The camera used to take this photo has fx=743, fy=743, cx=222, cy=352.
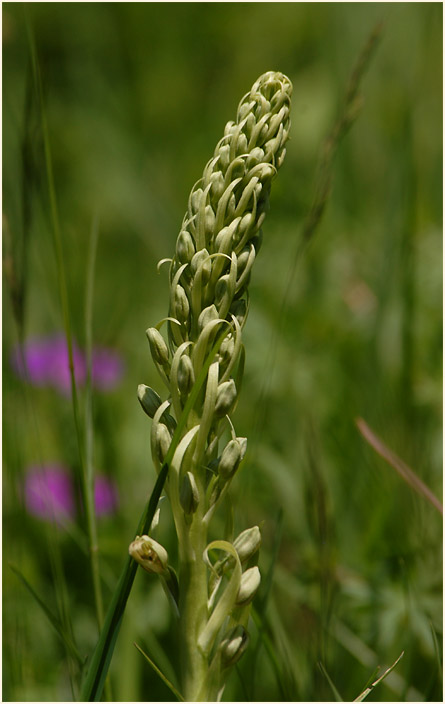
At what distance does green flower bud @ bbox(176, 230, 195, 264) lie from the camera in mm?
1134

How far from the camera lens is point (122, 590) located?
3.43 feet

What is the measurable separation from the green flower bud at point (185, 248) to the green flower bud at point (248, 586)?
1.59 ft

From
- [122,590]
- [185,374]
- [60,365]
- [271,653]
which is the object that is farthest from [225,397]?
[60,365]

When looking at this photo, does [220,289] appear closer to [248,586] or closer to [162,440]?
[162,440]

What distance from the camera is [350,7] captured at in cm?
459

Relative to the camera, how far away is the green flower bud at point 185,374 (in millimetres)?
1093

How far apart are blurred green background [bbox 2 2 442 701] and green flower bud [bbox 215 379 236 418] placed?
0.37 m

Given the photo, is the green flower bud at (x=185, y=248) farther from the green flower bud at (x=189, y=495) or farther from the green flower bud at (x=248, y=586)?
the green flower bud at (x=248, y=586)

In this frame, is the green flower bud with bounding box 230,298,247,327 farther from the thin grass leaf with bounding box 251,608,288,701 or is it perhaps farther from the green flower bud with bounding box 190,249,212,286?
the thin grass leaf with bounding box 251,608,288,701

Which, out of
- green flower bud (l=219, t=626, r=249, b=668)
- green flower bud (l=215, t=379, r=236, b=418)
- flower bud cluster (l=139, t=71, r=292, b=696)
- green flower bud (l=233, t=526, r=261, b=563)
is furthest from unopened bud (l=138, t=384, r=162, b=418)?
green flower bud (l=219, t=626, r=249, b=668)

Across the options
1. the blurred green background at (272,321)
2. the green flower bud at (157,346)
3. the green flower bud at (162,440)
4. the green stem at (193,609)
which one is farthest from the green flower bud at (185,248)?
the blurred green background at (272,321)

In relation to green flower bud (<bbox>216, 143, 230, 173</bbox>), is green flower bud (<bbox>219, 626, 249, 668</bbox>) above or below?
below

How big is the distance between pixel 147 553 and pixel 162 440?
0.17 meters

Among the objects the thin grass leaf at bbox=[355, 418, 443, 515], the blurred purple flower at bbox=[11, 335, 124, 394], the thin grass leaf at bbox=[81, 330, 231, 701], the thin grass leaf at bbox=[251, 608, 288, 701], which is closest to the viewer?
the thin grass leaf at bbox=[81, 330, 231, 701]
